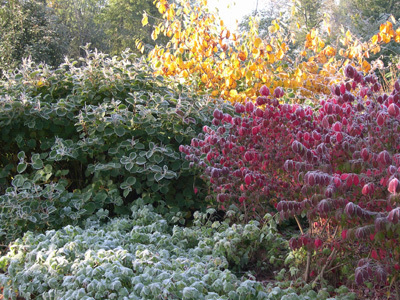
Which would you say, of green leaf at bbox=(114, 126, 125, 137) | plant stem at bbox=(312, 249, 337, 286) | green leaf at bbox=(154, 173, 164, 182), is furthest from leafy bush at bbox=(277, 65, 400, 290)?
green leaf at bbox=(114, 126, 125, 137)

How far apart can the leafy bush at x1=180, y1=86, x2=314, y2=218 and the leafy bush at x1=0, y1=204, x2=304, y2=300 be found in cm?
31

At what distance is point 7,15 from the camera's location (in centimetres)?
1475

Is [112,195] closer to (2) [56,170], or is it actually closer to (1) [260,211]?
(2) [56,170]

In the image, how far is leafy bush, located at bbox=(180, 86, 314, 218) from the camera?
2775 mm

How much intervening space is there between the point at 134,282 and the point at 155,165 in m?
1.48

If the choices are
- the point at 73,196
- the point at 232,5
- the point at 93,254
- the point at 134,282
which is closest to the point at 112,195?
the point at 73,196

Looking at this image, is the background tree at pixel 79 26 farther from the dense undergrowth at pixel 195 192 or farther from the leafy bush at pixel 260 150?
the leafy bush at pixel 260 150

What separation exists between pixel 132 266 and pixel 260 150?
3.81ft

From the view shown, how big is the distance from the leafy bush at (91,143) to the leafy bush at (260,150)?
2.08ft

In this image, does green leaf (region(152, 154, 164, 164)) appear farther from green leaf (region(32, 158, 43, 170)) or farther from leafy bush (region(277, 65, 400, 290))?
leafy bush (region(277, 65, 400, 290))

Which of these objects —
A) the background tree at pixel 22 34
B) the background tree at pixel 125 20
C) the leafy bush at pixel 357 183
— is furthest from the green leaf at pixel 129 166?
the background tree at pixel 125 20

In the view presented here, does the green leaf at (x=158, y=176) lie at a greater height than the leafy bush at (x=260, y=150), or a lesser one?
lesser

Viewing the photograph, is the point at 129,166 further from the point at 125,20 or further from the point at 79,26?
the point at 125,20

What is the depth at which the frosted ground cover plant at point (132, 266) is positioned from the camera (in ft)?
7.43
